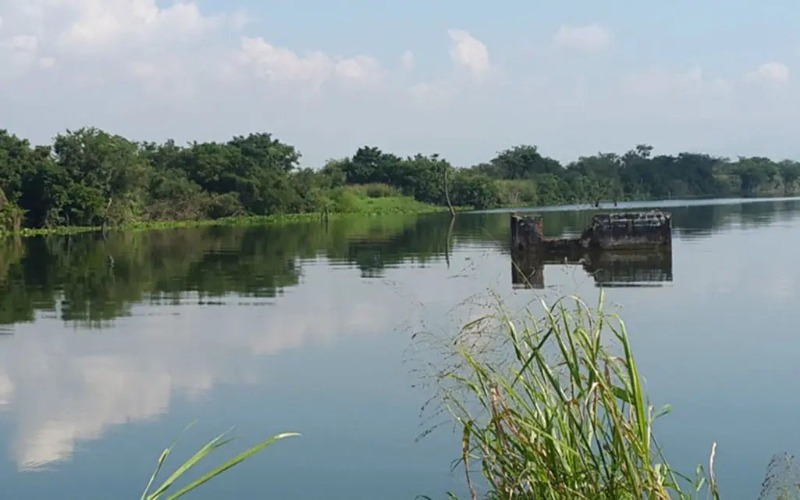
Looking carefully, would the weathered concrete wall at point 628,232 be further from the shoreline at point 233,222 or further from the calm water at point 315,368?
the shoreline at point 233,222

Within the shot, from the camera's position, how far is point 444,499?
5.60 m

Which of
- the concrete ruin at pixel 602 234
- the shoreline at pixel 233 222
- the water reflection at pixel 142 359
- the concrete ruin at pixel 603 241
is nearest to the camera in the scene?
the water reflection at pixel 142 359

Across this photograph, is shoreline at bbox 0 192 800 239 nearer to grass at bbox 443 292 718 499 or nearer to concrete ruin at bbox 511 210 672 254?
concrete ruin at bbox 511 210 672 254

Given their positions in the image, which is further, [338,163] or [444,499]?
[338,163]

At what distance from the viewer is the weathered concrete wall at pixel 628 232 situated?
69.9ft

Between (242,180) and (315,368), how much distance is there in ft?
142

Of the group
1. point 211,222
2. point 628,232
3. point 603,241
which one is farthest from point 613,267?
point 211,222

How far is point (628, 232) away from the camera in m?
21.6

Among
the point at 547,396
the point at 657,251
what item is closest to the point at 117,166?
the point at 657,251

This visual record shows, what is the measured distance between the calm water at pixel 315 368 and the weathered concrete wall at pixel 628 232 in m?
1.11

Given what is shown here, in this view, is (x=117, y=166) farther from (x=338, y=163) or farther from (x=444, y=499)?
(x=444, y=499)

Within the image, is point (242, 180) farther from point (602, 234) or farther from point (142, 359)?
point (142, 359)

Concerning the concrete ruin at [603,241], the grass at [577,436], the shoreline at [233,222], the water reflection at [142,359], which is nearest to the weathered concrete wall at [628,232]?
the concrete ruin at [603,241]

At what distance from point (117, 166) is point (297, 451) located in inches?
1525
